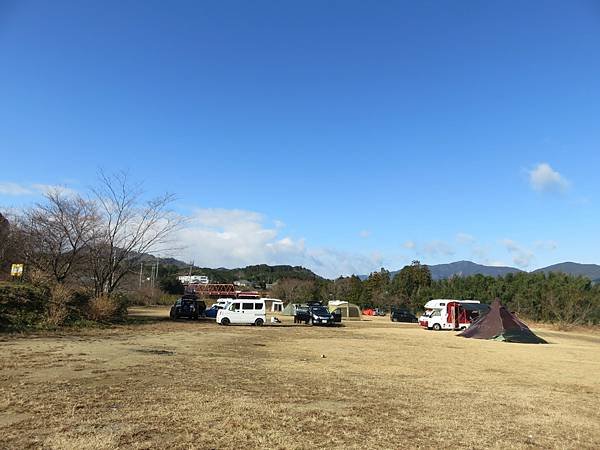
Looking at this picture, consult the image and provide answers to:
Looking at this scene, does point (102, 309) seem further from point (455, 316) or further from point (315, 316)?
point (455, 316)

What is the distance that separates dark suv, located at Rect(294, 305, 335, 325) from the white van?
609 centimetres

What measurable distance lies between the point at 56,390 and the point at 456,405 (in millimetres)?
6889

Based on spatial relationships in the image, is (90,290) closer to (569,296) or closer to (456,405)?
(456,405)

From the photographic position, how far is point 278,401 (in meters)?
8.00

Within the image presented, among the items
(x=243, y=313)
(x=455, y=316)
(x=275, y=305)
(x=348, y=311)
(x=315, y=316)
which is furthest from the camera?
(x=275, y=305)

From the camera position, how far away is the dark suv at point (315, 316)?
36.4 m

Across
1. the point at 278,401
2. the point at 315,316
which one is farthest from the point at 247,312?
the point at 278,401

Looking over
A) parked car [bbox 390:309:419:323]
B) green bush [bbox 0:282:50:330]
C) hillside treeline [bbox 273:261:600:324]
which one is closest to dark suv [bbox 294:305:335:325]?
parked car [bbox 390:309:419:323]

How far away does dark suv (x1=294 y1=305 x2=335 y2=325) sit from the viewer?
36.4 meters

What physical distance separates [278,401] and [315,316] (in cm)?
2900

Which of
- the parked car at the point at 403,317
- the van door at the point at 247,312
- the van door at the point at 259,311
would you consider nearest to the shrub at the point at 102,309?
the van door at the point at 247,312

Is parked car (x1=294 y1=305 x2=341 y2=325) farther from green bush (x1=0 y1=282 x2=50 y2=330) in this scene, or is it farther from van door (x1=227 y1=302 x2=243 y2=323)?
green bush (x1=0 y1=282 x2=50 y2=330)

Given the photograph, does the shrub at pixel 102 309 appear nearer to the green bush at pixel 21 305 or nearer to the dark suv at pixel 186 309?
the green bush at pixel 21 305

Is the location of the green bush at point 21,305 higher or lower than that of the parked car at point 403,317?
higher
